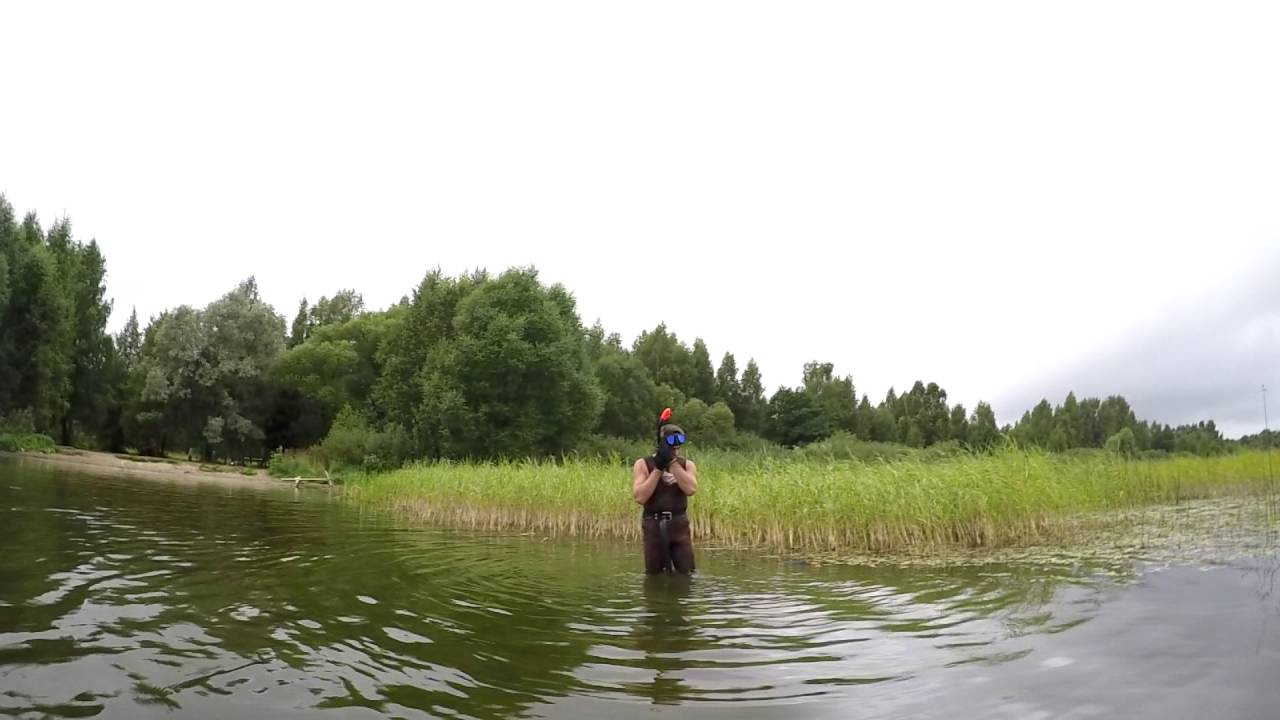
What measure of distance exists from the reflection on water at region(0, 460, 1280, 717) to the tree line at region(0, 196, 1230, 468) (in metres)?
11.2

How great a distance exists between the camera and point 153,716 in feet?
14.6

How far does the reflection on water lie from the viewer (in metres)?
4.92

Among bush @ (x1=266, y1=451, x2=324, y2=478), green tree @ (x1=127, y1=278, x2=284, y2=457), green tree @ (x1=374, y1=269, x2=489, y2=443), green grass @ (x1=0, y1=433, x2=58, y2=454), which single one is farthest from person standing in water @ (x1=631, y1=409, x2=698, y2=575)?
green tree @ (x1=127, y1=278, x2=284, y2=457)

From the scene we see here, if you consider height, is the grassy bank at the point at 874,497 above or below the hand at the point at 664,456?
below

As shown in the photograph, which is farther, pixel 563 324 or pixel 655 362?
pixel 655 362

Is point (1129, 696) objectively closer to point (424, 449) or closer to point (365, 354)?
point (424, 449)

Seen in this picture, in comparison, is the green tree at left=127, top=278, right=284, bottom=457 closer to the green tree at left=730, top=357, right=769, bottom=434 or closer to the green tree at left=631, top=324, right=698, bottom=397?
the green tree at left=631, top=324, right=698, bottom=397

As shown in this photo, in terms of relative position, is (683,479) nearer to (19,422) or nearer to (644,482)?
(644,482)

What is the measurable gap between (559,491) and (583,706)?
514 inches

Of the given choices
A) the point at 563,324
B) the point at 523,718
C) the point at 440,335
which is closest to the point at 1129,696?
the point at 523,718

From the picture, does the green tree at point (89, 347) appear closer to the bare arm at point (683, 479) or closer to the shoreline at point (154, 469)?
the shoreline at point (154, 469)

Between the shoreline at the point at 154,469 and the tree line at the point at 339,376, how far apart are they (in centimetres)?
429

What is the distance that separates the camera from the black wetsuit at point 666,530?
9727 millimetres

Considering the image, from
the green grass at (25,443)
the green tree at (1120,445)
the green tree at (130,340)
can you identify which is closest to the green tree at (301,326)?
the green tree at (130,340)
